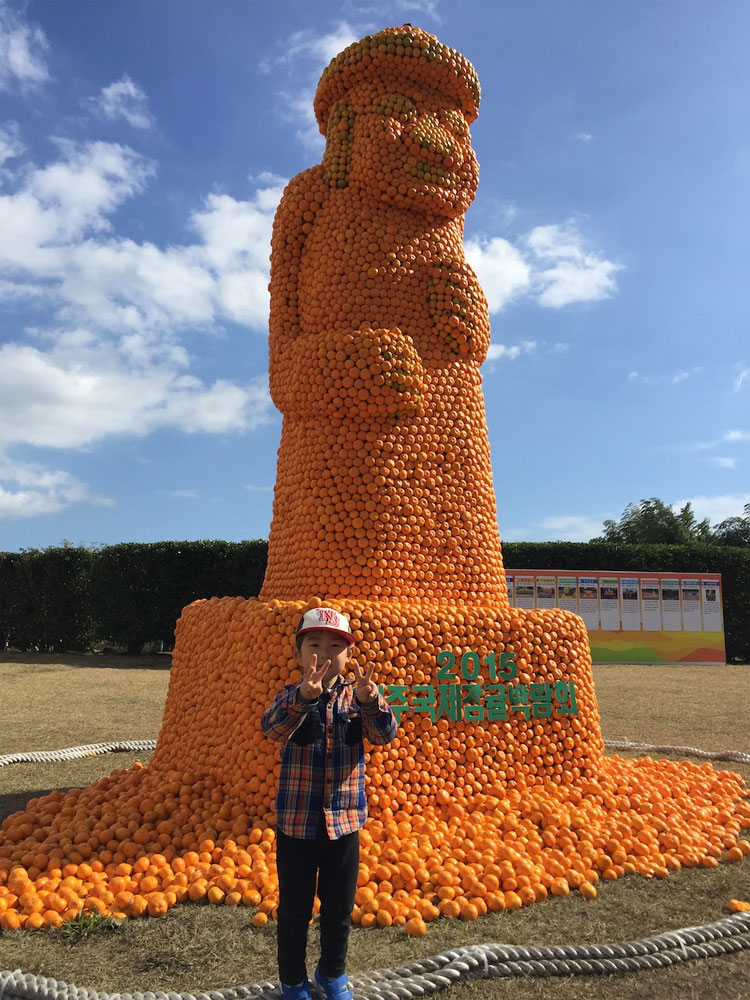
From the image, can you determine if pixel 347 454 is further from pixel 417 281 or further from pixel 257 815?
pixel 257 815

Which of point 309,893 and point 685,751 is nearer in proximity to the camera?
point 309,893

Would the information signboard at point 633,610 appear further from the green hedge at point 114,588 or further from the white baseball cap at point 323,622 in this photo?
the white baseball cap at point 323,622

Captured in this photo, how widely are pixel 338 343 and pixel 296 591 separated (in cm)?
174

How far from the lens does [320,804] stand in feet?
8.45

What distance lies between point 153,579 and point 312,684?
14.8m

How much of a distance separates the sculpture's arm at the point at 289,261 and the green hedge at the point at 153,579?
1097 centimetres

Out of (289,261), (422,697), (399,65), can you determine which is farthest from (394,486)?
(399,65)

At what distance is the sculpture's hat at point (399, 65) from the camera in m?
5.81

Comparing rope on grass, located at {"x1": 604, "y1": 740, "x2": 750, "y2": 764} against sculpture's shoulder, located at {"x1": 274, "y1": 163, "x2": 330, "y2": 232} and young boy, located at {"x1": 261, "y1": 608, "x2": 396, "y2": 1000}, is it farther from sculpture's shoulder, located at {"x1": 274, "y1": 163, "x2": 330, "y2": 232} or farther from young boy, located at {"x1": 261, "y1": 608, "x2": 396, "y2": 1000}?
sculpture's shoulder, located at {"x1": 274, "y1": 163, "x2": 330, "y2": 232}

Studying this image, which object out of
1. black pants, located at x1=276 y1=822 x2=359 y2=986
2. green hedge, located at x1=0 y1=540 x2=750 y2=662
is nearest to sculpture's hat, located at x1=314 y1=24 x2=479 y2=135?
black pants, located at x1=276 y1=822 x2=359 y2=986

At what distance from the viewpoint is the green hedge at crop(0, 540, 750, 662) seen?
1650cm

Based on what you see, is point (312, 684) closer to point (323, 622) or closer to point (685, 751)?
point (323, 622)

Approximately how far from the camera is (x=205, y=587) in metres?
16.7

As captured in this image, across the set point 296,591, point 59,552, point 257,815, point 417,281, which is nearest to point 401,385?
point 417,281
